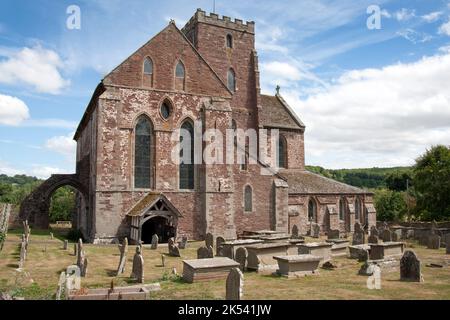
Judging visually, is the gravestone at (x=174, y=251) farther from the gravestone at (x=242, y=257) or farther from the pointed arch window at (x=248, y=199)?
the pointed arch window at (x=248, y=199)

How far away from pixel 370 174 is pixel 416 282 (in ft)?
470

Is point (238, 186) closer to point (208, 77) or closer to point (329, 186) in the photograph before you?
point (208, 77)

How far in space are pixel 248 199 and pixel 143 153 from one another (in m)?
9.60

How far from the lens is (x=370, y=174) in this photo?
150m

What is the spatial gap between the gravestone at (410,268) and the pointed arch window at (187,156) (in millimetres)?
16650

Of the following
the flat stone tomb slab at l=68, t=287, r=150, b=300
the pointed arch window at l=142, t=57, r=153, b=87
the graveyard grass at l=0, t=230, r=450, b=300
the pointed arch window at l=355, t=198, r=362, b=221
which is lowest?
the graveyard grass at l=0, t=230, r=450, b=300

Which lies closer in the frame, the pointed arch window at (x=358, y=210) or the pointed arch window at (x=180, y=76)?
the pointed arch window at (x=180, y=76)

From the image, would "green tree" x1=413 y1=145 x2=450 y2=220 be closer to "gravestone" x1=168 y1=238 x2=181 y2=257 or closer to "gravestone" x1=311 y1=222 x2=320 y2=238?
"gravestone" x1=311 y1=222 x2=320 y2=238

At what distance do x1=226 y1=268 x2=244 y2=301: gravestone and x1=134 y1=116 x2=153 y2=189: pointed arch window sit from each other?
665 inches

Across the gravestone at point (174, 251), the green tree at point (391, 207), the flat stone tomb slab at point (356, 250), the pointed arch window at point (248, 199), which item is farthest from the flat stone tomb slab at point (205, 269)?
the green tree at point (391, 207)

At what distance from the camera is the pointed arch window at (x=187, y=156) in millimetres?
28781

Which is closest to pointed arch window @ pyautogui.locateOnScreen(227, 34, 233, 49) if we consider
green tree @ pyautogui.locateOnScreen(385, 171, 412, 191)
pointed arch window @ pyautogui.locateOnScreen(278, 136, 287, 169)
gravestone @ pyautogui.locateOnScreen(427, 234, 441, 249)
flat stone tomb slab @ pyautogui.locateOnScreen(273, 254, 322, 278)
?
pointed arch window @ pyautogui.locateOnScreen(278, 136, 287, 169)

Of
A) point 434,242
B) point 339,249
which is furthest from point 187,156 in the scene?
point 434,242

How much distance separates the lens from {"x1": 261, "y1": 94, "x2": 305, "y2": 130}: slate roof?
1609 inches
